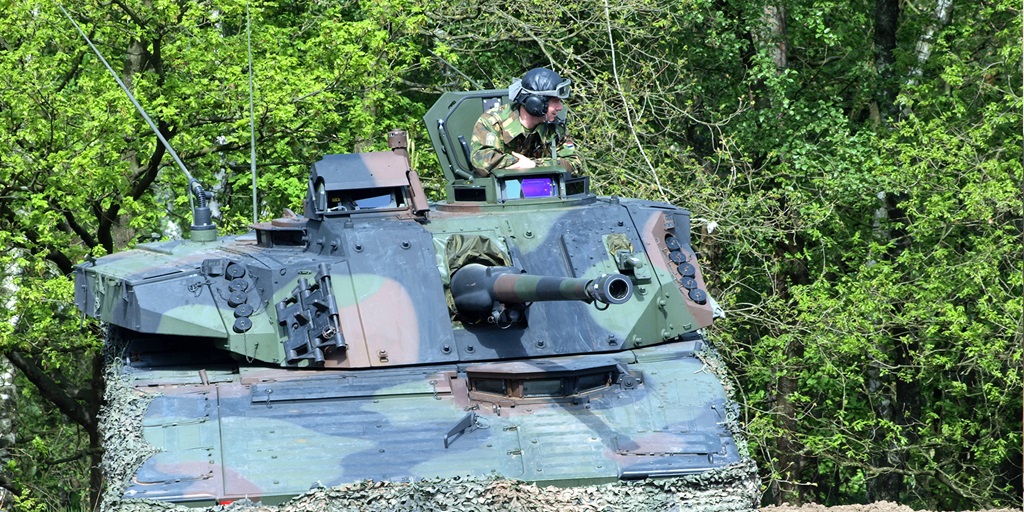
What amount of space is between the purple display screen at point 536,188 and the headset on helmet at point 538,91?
0.70 metres

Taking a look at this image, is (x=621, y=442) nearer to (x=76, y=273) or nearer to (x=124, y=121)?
(x=76, y=273)

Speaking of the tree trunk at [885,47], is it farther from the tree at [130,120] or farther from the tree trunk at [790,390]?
the tree at [130,120]

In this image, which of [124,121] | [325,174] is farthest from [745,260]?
[325,174]

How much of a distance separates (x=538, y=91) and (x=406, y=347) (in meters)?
3.18

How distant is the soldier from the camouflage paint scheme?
0.41 metres

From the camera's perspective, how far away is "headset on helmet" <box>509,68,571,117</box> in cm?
1406

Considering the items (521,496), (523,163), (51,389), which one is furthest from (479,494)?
(51,389)

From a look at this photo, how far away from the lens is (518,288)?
36.9 feet

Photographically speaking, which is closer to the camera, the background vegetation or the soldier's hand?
the soldier's hand

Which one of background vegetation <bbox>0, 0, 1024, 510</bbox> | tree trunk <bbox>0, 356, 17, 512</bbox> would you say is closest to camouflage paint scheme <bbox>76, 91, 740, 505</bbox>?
background vegetation <bbox>0, 0, 1024, 510</bbox>

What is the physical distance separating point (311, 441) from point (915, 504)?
58.6 ft

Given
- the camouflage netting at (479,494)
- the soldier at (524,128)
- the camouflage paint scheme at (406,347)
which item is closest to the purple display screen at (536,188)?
the camouflage paint scheme at (406,347)

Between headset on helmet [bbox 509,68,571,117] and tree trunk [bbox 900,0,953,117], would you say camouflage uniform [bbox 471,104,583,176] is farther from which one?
tree trunk [bbox 900,0,953,117]

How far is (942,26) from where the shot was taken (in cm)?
2388
